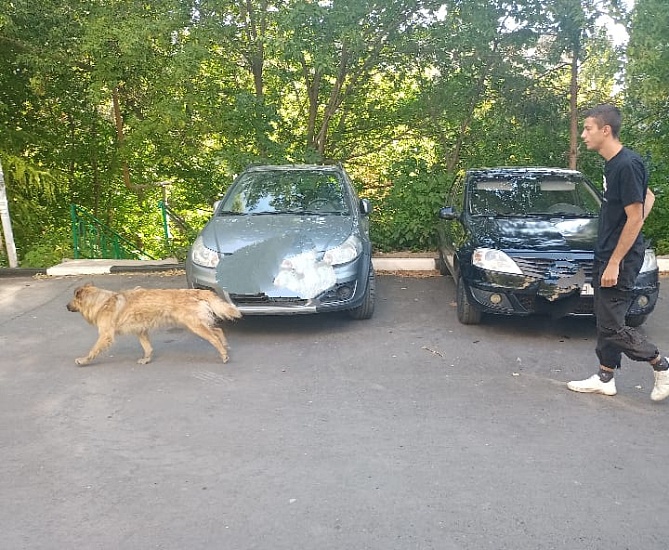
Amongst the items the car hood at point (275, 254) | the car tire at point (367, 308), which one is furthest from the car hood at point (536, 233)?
the car hood at point (275, 254)

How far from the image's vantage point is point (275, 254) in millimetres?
6480

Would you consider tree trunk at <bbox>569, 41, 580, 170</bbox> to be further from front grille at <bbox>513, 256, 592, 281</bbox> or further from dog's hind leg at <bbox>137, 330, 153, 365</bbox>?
dog's hind leg at <bbox>137, 330, 153, 365</bbox>

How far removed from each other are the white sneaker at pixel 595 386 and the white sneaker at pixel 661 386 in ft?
0.93

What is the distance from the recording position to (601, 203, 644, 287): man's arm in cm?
419

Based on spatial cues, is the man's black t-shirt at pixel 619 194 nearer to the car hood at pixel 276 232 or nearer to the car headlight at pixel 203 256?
the car hood at pixel 276 232

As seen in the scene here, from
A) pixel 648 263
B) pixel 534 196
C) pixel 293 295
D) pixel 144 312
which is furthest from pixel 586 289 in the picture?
pixel 144 312

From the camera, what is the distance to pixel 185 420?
4.52 meters

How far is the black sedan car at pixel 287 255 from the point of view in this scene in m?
6.33

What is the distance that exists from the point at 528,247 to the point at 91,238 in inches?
357

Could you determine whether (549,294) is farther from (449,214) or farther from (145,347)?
(145,347)

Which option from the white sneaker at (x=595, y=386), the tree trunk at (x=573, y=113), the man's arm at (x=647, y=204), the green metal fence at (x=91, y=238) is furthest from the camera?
the green metal fence at (x=91, y=238)

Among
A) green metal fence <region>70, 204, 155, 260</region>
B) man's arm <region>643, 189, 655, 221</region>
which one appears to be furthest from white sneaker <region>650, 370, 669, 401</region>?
green metal fence <region>70, 204, 155, 260</region>

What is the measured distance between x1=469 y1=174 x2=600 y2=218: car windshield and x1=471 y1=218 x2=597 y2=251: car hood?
23cm

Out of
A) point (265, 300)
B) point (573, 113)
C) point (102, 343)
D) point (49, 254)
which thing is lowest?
point (49, 254)
